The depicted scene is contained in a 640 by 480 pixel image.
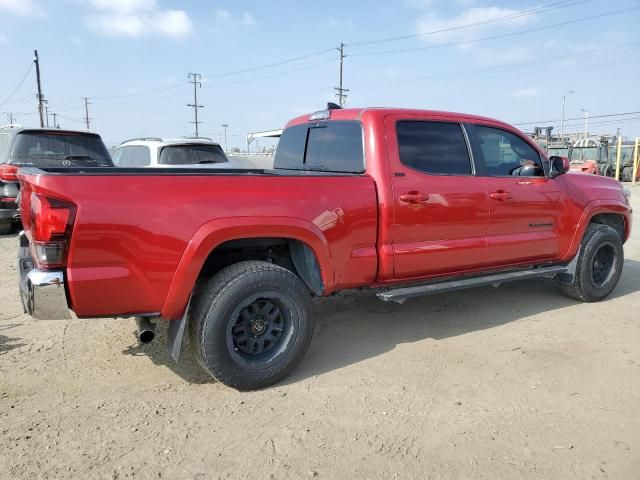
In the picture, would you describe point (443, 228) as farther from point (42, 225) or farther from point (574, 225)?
point (42, 225)

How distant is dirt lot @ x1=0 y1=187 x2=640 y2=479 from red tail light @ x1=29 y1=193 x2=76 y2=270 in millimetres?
992

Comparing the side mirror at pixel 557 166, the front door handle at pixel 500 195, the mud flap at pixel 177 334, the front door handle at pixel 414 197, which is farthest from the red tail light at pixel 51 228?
the side mirror at pixel 557 166

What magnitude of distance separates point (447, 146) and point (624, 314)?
8.57 feet

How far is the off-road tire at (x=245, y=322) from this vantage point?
3.16 metres

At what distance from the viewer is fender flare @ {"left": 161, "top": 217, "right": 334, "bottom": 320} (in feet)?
9.92

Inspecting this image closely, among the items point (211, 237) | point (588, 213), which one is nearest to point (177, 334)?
point (211, 237)

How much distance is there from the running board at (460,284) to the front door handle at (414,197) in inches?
27.4

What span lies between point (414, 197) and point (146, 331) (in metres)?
2.17

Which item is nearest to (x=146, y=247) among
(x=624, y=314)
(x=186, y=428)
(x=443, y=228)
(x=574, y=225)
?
(x=186, y=428)

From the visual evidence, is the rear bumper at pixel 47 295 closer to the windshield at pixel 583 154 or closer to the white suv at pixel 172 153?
the white suv at pixel 172 153

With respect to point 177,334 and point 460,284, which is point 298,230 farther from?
point 460,284

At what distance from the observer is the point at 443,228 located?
4.11 meters

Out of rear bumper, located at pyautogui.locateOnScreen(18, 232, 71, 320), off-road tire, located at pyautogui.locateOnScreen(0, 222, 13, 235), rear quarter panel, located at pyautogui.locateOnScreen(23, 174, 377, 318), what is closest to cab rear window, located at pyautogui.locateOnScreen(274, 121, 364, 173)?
rear quarter panel, located at pyautogui.locateOnScreen(23, 174, 377, 318)

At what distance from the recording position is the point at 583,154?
2831 cm
